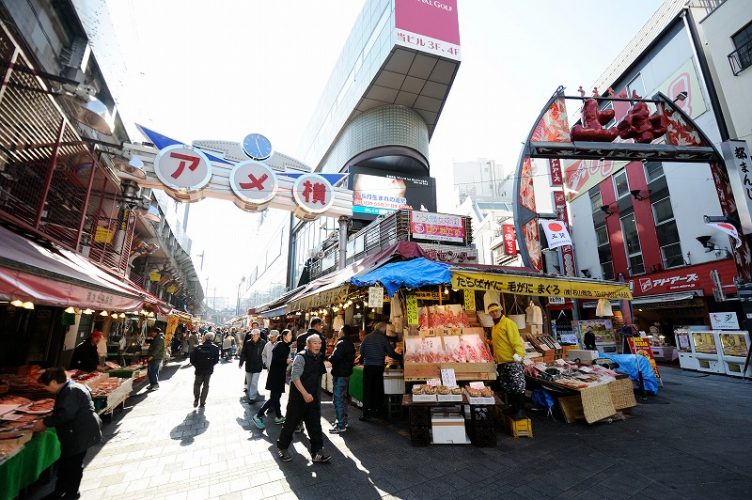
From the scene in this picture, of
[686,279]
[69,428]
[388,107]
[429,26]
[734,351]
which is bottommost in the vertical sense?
[734,351]

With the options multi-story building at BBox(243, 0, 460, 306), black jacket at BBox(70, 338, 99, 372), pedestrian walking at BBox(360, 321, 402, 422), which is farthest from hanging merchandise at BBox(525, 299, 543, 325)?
multi-story building at BBox(243, 0, 460, 306)

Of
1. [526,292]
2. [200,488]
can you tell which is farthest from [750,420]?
[200,488]

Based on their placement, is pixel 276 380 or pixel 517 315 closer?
pixel 276 380

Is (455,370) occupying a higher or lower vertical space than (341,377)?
higher

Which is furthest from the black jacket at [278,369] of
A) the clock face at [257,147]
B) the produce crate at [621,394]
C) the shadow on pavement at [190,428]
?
the clock face at [257,147]

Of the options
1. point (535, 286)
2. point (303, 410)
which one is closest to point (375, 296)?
point (303, 410)

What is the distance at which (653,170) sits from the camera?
1981cm

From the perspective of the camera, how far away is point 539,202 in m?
34.2

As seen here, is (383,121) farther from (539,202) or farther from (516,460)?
(516,460)

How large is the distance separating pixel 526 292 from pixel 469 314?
1.58 m

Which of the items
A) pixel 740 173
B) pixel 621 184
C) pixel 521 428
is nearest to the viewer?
pixel 521 428

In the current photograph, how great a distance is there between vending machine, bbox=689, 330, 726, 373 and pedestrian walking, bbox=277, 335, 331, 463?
1665 centimetres

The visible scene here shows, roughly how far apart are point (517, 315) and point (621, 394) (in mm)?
2862

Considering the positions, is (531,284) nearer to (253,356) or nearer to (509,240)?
(253,356)
